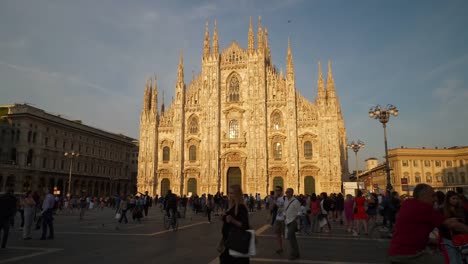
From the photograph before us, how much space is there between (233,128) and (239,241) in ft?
131

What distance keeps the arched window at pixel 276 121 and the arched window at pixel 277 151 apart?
2067mm

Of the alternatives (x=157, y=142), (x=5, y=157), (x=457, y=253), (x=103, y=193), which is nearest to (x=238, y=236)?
(x=457, y=253)

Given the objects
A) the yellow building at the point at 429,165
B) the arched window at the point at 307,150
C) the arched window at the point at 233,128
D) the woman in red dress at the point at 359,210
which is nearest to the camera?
the woman in red dress at the point at 359,210

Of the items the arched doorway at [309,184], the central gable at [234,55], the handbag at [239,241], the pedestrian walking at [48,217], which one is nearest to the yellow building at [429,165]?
the arched doorway at [309,184]

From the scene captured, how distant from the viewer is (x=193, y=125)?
4612 centimetres

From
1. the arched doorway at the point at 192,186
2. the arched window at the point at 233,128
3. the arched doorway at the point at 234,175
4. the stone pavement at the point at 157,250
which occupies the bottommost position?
the stone pavement at the point at 157,250

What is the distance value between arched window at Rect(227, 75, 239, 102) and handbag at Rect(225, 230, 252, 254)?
4053 cm

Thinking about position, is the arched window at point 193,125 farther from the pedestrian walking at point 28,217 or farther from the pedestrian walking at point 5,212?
the pedestrian walking at point 5,212

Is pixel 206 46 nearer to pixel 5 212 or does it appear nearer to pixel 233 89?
pixel 233 89

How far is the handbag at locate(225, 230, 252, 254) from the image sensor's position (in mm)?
4719

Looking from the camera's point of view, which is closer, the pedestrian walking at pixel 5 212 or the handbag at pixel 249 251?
the handbag at pixel 249 251

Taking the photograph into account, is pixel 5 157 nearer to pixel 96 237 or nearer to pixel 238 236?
pixel 96 237

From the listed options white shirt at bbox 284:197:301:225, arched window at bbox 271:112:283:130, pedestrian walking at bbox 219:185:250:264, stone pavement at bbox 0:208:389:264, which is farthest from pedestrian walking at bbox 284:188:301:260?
arched window at bbox 271:112:283:130

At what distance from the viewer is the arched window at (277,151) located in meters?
42.4
